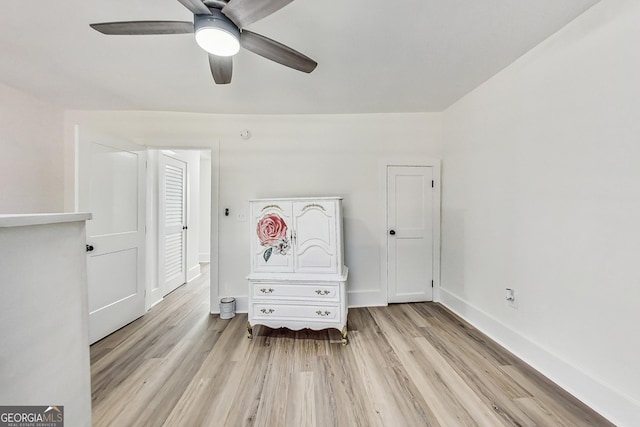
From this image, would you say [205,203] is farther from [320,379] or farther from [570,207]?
[570,207]

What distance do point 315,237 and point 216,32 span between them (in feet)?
5.38

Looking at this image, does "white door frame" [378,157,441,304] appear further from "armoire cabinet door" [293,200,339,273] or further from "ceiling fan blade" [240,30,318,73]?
"ceiling fan blade" [240,30,318,73]

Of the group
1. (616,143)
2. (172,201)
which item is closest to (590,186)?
(616,143)

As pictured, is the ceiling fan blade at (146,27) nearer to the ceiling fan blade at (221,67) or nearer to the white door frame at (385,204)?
the ceiling fan blade at (221,67)

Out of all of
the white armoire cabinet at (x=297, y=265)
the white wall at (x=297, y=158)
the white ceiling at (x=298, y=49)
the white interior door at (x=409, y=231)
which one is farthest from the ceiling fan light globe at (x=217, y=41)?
the white interior door at (x=409, y=231)

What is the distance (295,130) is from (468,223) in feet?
7.19

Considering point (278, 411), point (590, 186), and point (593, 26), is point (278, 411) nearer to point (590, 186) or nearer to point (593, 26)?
point (590, 186)

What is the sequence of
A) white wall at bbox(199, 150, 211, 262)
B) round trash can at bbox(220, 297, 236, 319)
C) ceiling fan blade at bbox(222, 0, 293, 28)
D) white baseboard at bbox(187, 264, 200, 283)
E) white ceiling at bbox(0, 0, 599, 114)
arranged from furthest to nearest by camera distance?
white wall at bbox(199, 150, 211, 262) → white baseboard at bbox(187, 264, 200, 283) → round trash can at bbox(220, 297, 236, 319) → white ceiling at bbox(0, 0, 599, 114) → ceiling fan blade at bbox(222, 0, 293, 28)

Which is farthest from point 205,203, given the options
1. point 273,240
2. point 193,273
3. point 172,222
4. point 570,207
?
point 570,207

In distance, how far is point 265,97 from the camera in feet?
8.41

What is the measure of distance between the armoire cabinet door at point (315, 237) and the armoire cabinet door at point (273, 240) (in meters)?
0.07

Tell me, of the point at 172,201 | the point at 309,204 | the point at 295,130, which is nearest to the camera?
the point at 309,204

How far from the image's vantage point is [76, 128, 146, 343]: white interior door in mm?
2250

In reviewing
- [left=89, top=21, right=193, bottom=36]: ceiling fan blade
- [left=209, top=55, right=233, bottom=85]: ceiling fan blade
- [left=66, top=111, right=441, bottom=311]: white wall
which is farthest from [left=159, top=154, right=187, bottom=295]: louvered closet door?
[left=89, top=21, right=193, bottom=36]: ceiling fan blade
